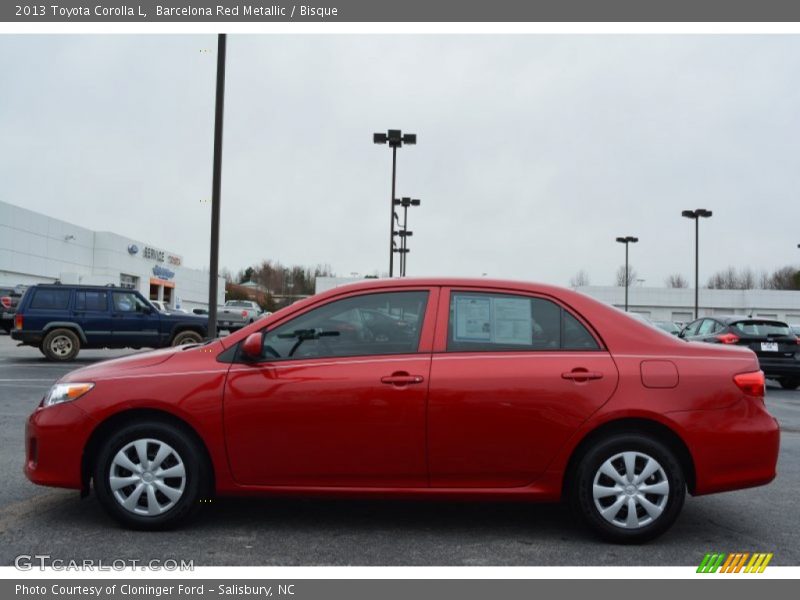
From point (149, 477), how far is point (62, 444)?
586 millimetres

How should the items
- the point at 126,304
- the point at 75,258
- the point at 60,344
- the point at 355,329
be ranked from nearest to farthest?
the point at 355,329 < the point at 60,344 < the point at 126,304 < the point at 75,258

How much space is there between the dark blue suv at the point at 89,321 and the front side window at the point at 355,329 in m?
13.6

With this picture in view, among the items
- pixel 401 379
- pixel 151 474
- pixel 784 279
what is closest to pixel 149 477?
pixel 151 474

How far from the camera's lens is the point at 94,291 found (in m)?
17.0

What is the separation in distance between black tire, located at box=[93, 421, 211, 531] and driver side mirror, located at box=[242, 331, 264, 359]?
622 mm

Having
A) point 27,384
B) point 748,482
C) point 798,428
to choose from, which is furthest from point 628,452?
point 27,384

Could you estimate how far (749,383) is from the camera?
4414mm

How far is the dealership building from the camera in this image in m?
45.1

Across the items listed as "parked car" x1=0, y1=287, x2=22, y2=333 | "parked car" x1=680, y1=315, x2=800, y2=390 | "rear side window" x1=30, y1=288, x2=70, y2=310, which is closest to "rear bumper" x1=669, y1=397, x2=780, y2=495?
"parked car" x1=680, y1=315, x2=800, y2=390

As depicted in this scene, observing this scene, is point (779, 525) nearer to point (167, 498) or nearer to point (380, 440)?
point (380, 440)

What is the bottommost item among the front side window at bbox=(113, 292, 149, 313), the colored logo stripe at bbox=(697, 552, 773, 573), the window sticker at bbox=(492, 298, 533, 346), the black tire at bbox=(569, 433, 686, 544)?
the colored logo stripe at bbox=(697, 552, 773, 573)

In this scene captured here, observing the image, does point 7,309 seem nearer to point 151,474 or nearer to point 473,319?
point 151,474

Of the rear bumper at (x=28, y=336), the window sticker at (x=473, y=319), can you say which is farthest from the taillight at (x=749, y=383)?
the rear bumper at (x=28, y=336)

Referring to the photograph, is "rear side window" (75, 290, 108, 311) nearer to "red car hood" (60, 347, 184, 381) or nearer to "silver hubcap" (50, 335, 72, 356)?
"silver hubcap" (50, 335, 72, 356)
